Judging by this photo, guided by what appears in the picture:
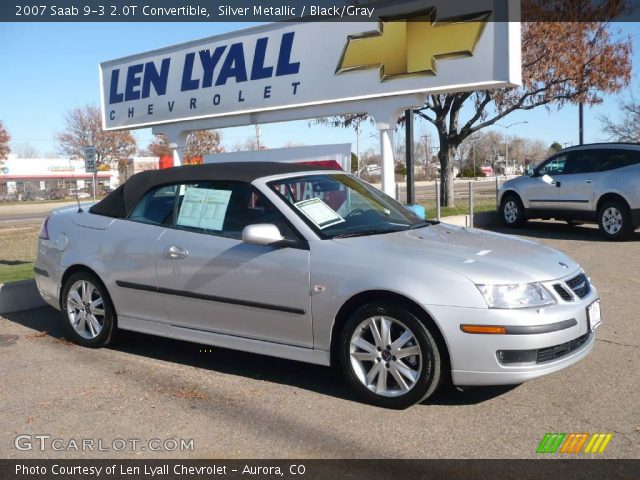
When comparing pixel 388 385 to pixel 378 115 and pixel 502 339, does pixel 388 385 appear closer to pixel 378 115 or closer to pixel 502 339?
pixel 502 339

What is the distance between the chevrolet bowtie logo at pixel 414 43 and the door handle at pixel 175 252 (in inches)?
204

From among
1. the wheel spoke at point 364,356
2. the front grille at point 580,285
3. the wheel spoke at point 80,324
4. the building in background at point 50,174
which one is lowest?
the wheel spoke at point 80,324

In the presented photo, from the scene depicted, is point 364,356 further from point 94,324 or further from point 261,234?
point 94,324

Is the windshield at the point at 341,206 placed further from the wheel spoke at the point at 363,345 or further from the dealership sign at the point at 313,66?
the dealership sign at the point at 313,66

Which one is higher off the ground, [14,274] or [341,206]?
[341,206]

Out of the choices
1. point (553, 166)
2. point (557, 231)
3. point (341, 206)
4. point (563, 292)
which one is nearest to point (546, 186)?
point (553, 166)

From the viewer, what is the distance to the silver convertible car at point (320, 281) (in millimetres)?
3996

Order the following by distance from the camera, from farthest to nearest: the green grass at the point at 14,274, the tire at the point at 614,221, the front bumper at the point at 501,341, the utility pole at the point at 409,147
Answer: the tire at the point at 614,221 < the utility pole at the point at 409,147 < the green grass at the point at 14,274 < the front bumper at the point at 501,341

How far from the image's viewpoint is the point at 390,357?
4.20m

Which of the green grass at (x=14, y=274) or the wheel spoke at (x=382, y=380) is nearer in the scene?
the wheel spoke at (x=382, y=380)

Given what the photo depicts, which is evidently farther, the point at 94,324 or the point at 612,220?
the point at 612,220

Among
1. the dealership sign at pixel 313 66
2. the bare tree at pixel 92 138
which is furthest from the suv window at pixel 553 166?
the bare tree at pixel 92 138

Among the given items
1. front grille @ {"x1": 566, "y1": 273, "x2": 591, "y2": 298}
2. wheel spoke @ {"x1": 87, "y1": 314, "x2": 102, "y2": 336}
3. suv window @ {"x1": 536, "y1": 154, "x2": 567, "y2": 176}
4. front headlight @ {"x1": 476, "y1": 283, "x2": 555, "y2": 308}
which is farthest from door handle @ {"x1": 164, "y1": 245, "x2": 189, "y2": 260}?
suv window @ {"x1": 536, "y1": 154, "x2": 567, "y2": 176}

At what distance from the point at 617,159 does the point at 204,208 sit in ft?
31.1
